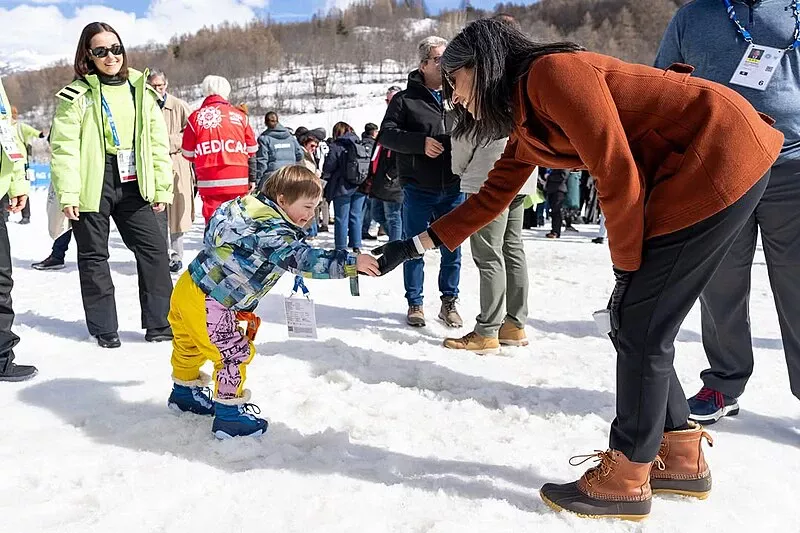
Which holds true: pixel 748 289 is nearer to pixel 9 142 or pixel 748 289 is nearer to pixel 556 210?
pixel 9 142

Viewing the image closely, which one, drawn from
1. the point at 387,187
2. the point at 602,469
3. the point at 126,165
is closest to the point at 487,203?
the point at 602,469

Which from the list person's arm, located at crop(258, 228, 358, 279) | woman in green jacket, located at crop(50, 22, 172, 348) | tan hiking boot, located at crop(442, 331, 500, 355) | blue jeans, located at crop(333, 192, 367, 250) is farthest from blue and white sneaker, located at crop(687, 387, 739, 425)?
blue jeans, located at crop(333, 192, 367, 250)

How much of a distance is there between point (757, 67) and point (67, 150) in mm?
3559

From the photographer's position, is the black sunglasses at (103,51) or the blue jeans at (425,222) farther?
the blue jeans at (425,222)

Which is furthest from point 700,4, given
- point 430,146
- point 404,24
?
point 404,24

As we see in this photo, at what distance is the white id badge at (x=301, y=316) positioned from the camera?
269 centimetres

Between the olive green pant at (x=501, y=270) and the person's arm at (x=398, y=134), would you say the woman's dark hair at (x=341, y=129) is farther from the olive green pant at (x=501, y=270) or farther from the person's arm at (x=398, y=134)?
the olive green pant at (x=501, y=270)

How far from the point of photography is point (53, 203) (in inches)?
245

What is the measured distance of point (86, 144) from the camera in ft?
A: 12.1

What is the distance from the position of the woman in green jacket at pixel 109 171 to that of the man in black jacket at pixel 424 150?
1.54 metres

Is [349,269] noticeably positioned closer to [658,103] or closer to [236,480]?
[236,480]

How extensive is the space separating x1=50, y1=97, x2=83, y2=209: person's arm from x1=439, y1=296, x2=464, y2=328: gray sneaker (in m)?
2.43

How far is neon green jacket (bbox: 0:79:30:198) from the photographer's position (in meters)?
3.37

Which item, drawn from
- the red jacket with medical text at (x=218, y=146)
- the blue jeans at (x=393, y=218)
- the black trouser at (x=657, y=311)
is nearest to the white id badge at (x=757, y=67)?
the black trouser at (x=657, y=311)
